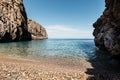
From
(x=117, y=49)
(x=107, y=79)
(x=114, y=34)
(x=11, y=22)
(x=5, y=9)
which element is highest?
(x=5, y=9)

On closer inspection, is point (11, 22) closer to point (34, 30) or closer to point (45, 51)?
point (45, 51)

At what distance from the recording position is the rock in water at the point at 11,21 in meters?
86.7

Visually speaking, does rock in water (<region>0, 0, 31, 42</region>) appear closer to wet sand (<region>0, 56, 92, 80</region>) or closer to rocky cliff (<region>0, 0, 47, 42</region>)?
rocky cliff (<region>0, 0, 47, 42</region>)

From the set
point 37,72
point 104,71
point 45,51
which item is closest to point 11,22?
point 45,51

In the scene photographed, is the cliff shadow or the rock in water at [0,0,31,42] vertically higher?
the rock in water at [0,0,31,42]

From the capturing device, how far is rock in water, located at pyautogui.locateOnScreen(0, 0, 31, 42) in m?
86.7

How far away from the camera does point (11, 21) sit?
9494cm

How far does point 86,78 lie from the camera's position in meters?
18.3

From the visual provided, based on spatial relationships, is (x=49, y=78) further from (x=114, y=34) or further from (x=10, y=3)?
(x=10, y=3)

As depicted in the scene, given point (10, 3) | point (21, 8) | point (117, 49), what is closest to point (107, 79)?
point (117, 49)

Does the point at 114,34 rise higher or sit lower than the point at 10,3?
lower

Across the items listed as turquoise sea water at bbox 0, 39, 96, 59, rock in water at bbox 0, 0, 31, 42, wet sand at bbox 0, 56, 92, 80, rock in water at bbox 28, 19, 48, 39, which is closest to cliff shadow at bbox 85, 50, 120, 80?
wet sand at bbox 0, 56, 92, 80

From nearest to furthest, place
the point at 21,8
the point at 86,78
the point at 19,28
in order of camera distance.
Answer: the point at 86,78
the point at 19,28
the point at 21,8

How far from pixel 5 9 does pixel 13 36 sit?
52.5ft
